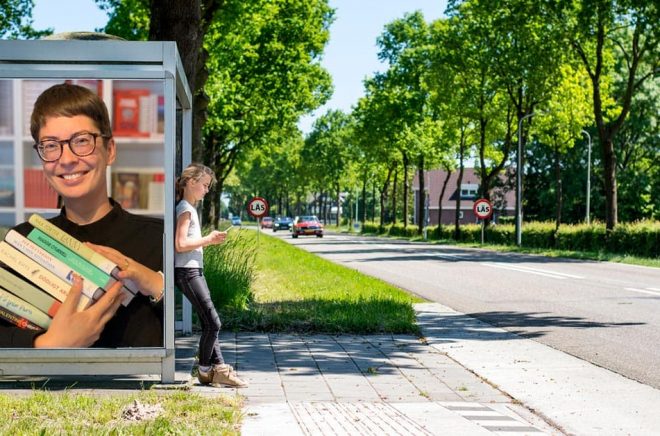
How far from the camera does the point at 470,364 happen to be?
9.19 m

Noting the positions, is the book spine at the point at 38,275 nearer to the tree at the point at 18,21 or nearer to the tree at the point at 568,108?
the tree at the point at 18,21

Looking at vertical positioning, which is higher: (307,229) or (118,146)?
(118,146)

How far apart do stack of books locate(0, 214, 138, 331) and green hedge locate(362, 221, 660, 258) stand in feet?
91.9

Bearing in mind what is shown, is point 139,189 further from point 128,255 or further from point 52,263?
point 52,263

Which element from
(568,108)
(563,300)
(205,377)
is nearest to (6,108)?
(205,377)

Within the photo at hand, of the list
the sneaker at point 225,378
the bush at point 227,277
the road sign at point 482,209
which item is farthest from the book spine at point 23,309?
the road sign at point 482,209

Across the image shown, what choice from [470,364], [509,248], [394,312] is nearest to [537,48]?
[509,248]

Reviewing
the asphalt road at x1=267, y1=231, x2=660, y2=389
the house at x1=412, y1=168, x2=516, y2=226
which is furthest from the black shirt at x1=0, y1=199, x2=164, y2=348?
the house at x1=412, y1=168, x2=516, y2=226

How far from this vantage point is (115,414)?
601cm

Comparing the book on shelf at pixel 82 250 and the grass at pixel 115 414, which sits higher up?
the book on shelf at pixel 82 250

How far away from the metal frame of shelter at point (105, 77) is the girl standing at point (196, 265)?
0.13 m

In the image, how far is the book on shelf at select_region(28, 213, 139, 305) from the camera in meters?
7.36

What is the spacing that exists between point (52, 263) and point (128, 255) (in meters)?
0.57

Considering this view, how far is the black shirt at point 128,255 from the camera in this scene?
7438 millimetres
